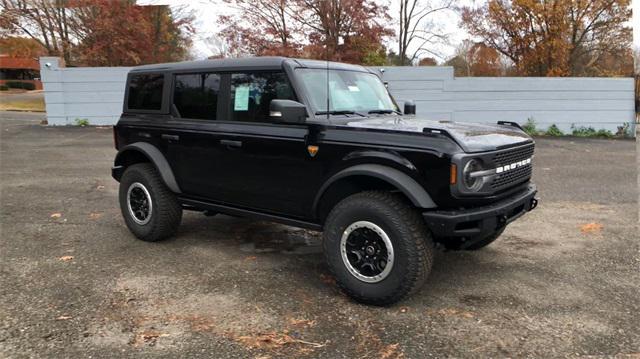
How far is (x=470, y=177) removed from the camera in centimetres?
340

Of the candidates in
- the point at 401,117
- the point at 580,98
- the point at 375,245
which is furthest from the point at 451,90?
the point at 375,245

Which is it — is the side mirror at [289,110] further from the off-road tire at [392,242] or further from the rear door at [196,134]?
the rear door at [196,134]

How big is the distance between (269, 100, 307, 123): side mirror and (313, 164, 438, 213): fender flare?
0.55 m

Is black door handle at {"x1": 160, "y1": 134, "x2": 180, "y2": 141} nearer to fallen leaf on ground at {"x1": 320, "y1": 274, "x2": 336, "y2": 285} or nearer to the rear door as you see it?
the rear door

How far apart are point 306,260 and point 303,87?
5.24 ft

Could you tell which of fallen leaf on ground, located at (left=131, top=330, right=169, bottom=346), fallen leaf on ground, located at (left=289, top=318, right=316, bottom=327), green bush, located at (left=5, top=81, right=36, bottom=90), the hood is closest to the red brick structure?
green bush, located at (left=5, top=81, right=36, bottom=90)

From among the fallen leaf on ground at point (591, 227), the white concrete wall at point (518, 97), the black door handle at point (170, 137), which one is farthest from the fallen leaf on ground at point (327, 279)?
the white concrete wall at point (518, 97)

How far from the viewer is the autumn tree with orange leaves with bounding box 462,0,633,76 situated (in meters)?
23.1

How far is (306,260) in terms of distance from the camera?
15.5ft

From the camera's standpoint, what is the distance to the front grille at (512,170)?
365 centimetres

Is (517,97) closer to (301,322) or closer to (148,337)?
(301,322)

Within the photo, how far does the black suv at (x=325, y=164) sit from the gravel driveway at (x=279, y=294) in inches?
14.5

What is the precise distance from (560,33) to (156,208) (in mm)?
23148

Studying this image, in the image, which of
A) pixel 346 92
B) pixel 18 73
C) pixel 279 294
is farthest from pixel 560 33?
pixel 18 73
